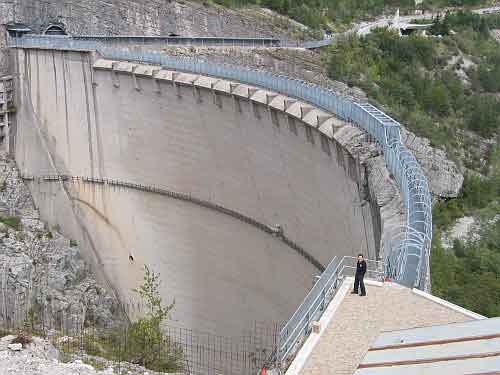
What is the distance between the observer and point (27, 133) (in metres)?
→ 26.7

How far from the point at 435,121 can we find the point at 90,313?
15527mm

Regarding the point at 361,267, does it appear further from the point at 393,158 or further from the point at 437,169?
the point at 437,169

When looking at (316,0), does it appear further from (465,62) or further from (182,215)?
(182,215)

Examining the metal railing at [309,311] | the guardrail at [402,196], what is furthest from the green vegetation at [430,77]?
the metal railing at [309,311]

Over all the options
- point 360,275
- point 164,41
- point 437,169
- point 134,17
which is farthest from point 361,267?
point 134,17

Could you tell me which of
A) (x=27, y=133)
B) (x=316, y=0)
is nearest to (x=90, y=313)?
(x=27, y=133)

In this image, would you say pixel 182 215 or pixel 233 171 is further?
pixel 182 215

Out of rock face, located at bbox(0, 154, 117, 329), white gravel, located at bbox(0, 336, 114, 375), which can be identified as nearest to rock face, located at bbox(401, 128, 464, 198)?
rock face, located at bbox(0, 154, 117, 329)

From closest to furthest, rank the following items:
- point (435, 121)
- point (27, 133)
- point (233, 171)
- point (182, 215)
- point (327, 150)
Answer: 1. point (327, 150)
2. point (233, 171)
3. point (182, 215)
4. point (27, 133)
5. point (435, 121)

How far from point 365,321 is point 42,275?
1885cm

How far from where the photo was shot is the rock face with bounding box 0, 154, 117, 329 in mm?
23188

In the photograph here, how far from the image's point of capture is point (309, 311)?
737cm

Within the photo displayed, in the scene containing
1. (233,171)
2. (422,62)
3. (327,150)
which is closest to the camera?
(327,150)

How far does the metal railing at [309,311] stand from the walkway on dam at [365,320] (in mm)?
192
